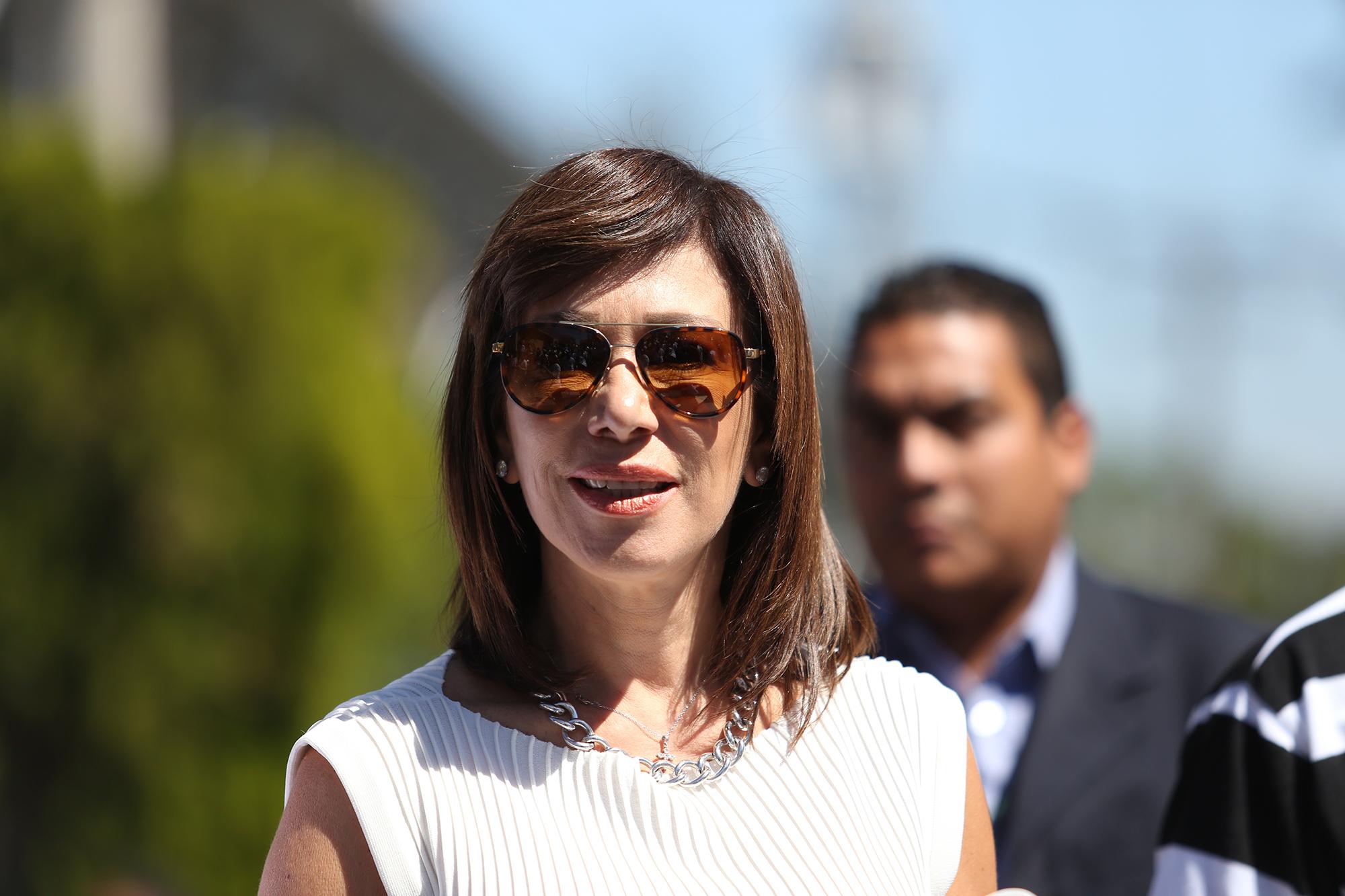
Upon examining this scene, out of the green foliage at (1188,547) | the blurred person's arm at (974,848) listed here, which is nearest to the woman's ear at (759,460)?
the blurred person's arm at (974,848)

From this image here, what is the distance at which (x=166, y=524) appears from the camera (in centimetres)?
609

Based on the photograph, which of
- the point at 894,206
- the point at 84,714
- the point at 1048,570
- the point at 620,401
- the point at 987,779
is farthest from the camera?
the point at 894,206

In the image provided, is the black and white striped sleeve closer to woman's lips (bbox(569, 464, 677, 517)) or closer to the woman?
the woman

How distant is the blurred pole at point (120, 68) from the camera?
8.29m

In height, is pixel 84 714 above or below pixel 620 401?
below

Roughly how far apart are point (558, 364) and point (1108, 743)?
69.7 inches

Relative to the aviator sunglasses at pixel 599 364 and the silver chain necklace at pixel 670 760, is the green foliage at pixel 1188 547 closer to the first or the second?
the silver chain necklace at pixel 670 760

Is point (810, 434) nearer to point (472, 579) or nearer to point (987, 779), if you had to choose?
point (472, 579)

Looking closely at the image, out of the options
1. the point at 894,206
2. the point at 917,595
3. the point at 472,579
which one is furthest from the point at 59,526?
the point at 894,206

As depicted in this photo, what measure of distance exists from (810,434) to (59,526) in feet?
16.6

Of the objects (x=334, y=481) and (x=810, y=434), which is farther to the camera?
(x=334, y=481)

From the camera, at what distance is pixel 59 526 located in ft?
20.0

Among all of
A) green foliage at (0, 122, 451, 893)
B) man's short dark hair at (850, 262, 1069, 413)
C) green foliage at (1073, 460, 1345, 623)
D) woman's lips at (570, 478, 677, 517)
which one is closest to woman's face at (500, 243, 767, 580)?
woman's lips at (570, 478, 677, 517)

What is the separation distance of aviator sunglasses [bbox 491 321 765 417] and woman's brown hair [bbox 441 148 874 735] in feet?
0.24
